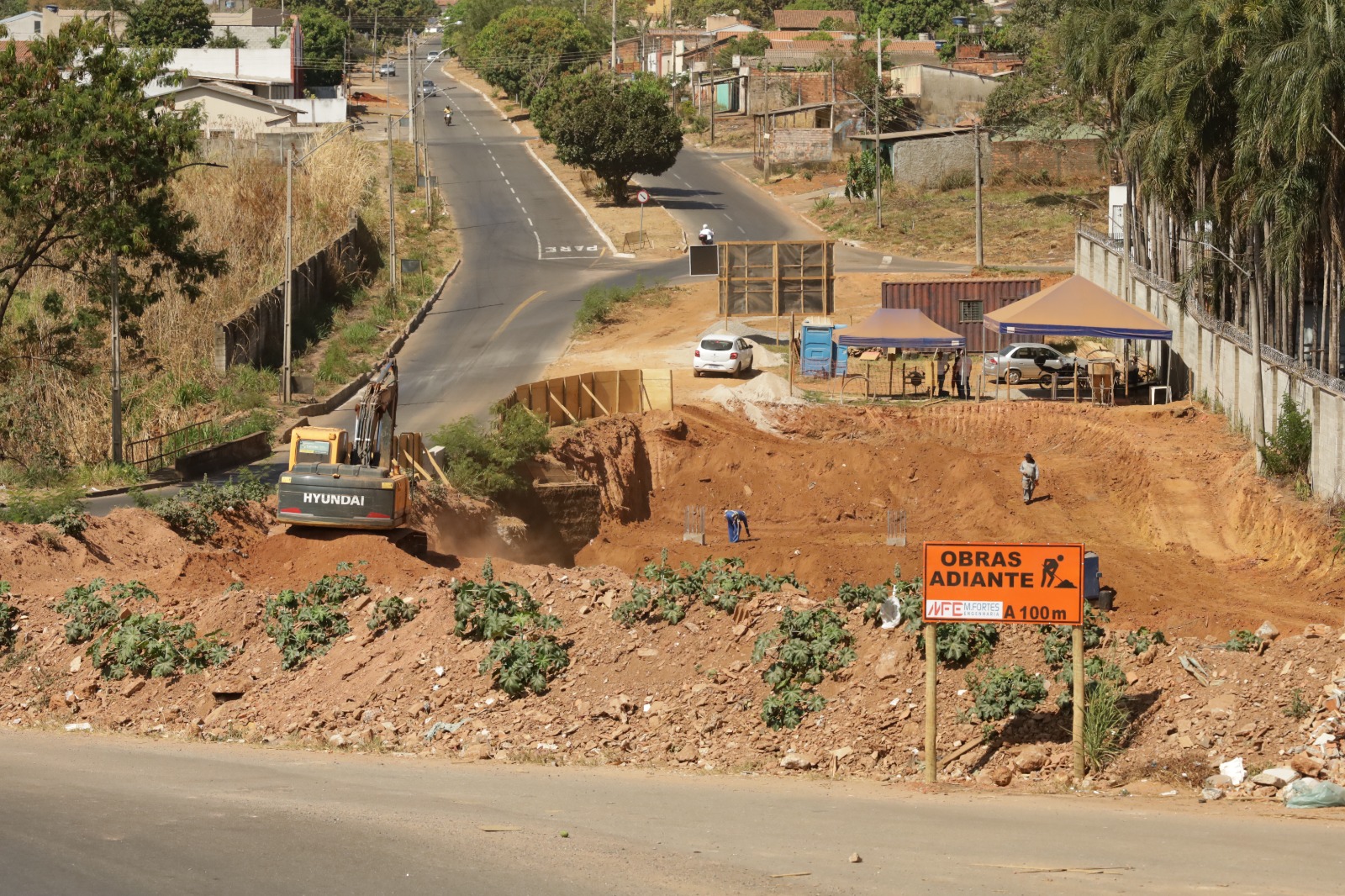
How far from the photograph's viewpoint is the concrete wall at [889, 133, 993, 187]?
273ft

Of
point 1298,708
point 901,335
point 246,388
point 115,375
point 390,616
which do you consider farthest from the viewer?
point 246,388

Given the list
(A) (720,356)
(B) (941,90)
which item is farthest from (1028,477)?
(B) (941,90)

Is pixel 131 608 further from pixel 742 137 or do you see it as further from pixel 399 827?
pixel 742 137

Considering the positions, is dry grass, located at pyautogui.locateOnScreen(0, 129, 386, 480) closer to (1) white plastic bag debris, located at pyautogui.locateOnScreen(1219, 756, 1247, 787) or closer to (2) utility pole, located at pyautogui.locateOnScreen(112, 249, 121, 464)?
(2) utility pole, located at pyautogui.locateOnScreen(112, 249, 121, 464)

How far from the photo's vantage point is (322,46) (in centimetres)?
13050

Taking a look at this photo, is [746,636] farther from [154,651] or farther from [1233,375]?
[1233,375]

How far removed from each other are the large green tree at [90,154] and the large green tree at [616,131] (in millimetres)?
41210

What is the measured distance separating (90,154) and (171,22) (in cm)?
8921

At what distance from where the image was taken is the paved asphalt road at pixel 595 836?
1297 cm

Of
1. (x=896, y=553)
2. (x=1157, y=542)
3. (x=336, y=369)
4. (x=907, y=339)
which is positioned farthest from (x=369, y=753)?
(x=336, y=369)

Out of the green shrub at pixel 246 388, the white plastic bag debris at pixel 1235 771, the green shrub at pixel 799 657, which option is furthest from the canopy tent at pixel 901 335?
the white plastic bag debris at pixel 1235 771

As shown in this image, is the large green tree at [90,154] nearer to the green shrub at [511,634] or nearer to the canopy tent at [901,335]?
the canopy tent at [901,335]

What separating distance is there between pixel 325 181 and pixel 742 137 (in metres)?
39.8

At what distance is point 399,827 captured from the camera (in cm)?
1441
